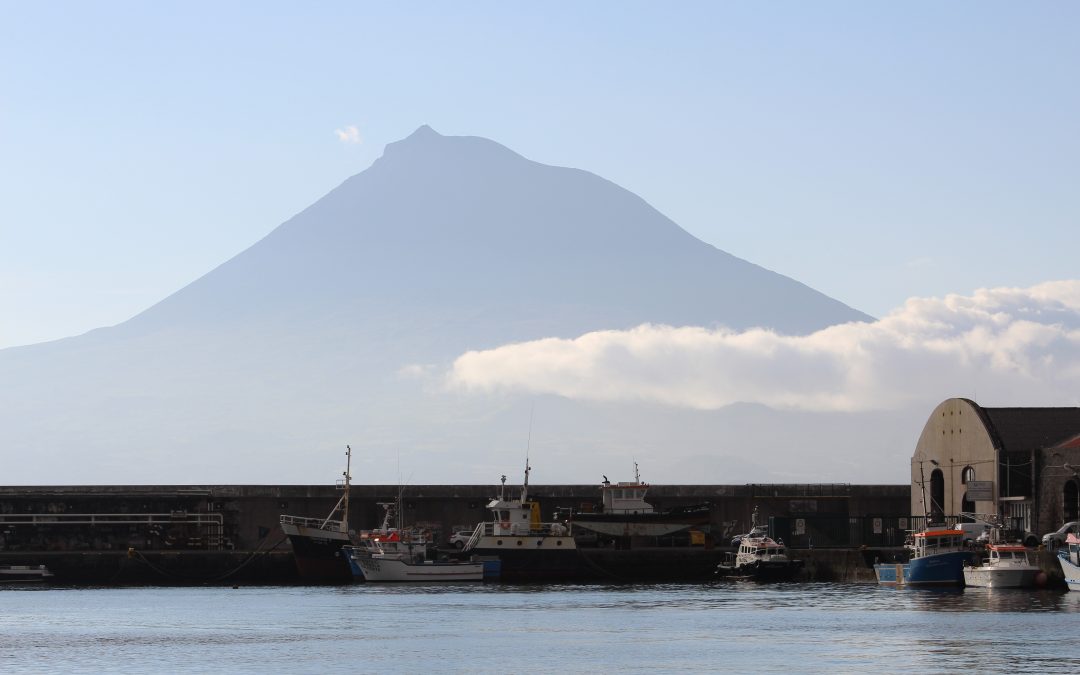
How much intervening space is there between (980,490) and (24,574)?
53.6 metres

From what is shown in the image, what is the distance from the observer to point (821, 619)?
7356cm

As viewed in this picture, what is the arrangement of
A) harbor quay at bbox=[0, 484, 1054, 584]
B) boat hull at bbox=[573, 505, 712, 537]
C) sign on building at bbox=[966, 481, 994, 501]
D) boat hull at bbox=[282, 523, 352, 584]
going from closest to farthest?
sign on building at bbox=[966, 481, 994, 501], boat hull at bbox=[282, 523, 352, 584], harbor quay at bbox=[0, 484, 1054, 584], boat hull at bbox=[573, 505, 712, 537]

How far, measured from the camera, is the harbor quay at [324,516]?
104438mm

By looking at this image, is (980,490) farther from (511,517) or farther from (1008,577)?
(511,517)

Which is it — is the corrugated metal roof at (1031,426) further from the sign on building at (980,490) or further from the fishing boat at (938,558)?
the fishing boat at (938,558)

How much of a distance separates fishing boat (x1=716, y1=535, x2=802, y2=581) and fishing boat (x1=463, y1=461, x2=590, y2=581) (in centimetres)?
889

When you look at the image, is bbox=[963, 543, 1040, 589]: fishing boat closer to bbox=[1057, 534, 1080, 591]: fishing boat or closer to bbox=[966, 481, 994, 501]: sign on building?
bbox=[1057, 534, 1080, 591]: fishing boat

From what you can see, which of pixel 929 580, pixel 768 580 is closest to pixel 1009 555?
pixel 929 580

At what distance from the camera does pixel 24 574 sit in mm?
105125

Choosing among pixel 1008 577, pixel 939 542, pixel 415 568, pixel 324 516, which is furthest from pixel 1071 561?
pixel 324 516

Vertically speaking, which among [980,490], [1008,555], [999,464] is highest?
[999,464]

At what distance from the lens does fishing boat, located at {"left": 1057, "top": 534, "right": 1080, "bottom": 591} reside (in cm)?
8325

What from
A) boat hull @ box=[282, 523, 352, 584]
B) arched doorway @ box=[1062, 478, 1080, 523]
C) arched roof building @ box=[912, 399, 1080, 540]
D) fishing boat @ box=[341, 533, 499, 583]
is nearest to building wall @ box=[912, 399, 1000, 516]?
arched roof building @ box=[912, 399, 1080, 540]

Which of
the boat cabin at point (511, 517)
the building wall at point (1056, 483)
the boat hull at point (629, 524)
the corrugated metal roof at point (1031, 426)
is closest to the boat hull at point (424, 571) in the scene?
the boat cabin at point (511, 517)
